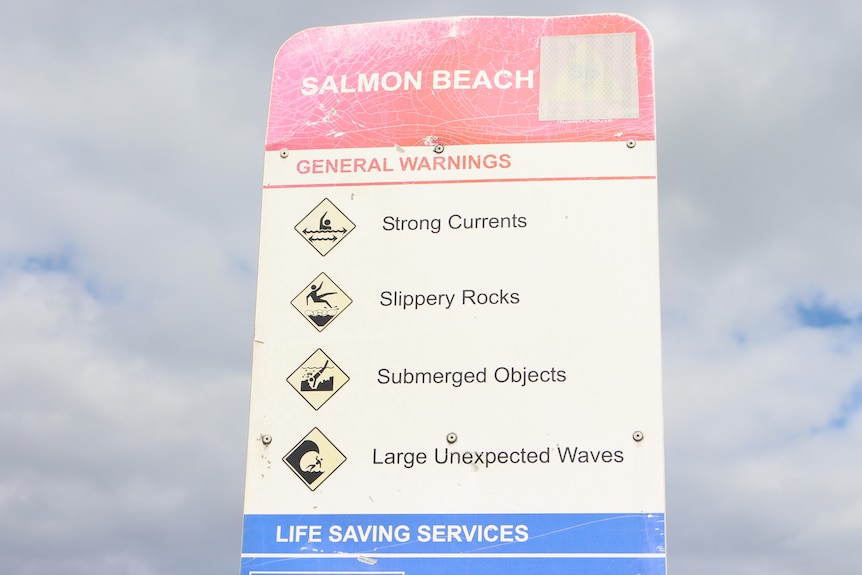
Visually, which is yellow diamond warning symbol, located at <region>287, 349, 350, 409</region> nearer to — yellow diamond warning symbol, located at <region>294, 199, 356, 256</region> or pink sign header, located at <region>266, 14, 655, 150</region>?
yellow diamond warning symbol, located at <region>294, 199, 356, 256</region>

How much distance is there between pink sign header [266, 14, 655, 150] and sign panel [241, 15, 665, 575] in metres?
0.01

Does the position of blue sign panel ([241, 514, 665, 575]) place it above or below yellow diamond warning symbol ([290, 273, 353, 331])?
below

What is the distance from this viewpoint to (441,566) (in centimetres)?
539

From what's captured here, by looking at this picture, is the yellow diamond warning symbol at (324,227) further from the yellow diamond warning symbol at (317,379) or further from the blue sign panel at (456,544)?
the blue sign panel at (456,544)

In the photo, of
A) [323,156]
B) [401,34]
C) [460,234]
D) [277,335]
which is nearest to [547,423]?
[460,234]

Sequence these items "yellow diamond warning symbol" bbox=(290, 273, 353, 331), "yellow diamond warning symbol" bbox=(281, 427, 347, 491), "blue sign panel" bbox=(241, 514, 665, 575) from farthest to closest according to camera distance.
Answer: "yellow diamond warning symbol" bbox=(290, 273, 353, 331) → "yellow diamond warning symbol" bbox=(281, 427, 347, 491) → "blue sign panel" bbox=(241, 514, 665, 575)

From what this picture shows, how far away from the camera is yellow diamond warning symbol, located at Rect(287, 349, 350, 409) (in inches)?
225

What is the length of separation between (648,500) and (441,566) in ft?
3.46

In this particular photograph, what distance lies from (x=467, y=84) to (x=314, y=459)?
2.21 metres

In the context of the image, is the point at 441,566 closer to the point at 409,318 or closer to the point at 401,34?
the point at 409,318

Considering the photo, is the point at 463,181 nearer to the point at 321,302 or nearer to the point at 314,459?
the point at 321,302

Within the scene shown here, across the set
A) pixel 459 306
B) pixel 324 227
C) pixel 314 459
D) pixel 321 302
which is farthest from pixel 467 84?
pixel 314 459

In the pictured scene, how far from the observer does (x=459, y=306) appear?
577cm

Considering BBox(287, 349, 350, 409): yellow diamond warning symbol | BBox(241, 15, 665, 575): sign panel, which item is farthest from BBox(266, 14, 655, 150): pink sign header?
BBox(287, 349, 350, 409): yellow diamond warning symbol
